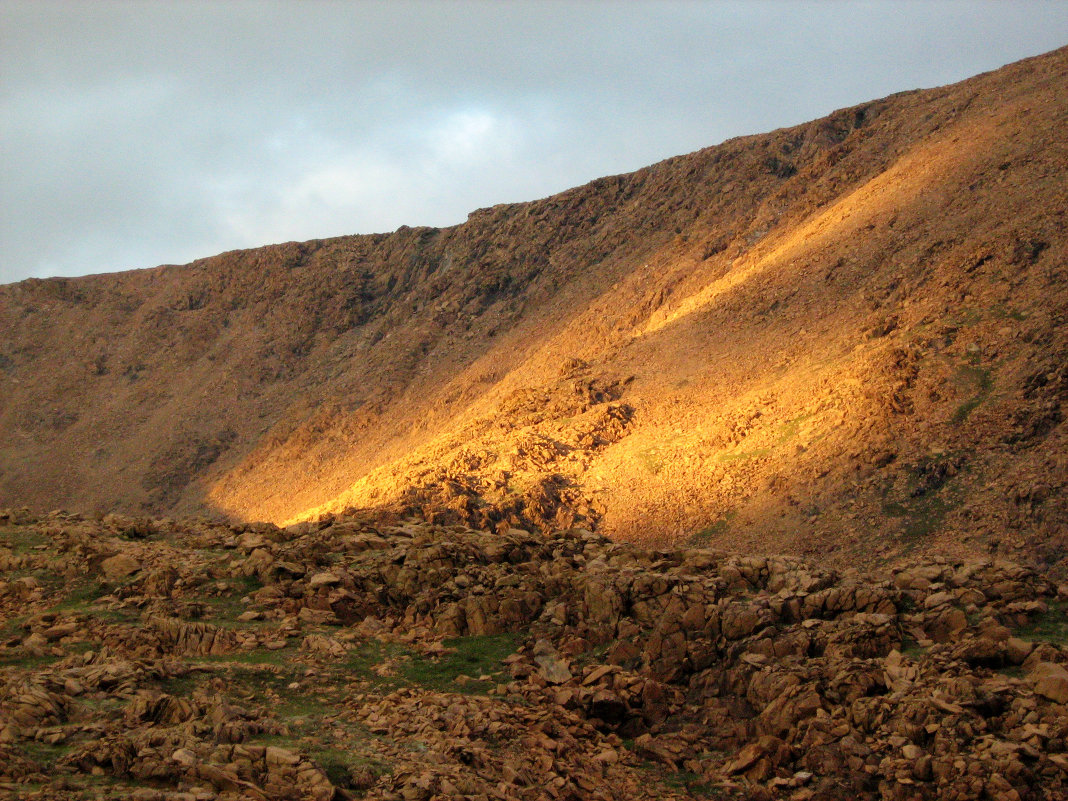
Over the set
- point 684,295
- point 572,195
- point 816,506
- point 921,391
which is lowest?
point 816,506

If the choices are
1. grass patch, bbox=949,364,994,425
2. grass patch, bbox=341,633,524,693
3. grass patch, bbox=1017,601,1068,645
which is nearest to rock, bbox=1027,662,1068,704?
grass patch, bbox=1017,601,1068,645

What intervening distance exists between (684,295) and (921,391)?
43.7 feet

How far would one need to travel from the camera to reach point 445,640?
11.6 metres

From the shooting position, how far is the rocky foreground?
26.0ft

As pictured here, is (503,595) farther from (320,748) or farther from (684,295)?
(684,295)

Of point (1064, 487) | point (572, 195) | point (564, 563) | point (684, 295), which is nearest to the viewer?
point (564, 563)

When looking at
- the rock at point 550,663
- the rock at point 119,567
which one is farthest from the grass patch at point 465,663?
the rock at point 119,567

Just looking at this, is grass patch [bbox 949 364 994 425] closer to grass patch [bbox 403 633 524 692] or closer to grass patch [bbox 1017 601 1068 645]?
grass patch [bbox 1017 601 1068 645]

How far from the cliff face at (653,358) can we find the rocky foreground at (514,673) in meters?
7.73

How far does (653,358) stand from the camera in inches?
1160

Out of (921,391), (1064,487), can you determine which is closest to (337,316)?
(921,391)

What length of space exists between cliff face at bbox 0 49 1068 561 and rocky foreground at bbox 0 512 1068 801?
7.73m

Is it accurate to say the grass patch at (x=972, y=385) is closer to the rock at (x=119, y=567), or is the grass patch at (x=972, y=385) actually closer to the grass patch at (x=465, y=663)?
the grass patch at (x=465, y=663)

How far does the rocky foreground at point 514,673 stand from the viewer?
7.93 meters
